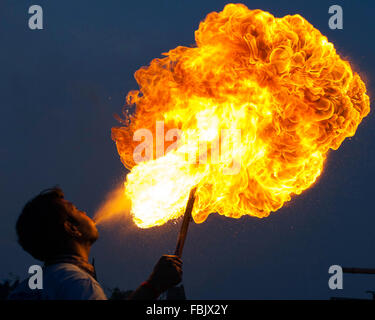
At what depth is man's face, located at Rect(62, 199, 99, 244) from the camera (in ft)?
12.6

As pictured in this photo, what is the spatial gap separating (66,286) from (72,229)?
2.77ft

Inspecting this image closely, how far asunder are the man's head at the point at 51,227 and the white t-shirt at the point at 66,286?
262 mm

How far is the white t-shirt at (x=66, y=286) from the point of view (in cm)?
291

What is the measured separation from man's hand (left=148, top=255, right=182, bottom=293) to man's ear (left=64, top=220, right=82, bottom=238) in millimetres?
736

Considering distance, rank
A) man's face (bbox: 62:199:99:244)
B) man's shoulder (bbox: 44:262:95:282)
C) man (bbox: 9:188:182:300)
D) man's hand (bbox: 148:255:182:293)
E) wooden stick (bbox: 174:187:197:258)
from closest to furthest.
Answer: man's shoulder (bbox: 44:262:95:282), man (bbox: 9:188:182:300), man's hand (bbox: 148:255:182:293), man's face (bbox: 62:199:99:244), wooden stick (bbox: 174:187:197:258)

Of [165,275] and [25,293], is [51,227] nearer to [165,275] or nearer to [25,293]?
[25,293]

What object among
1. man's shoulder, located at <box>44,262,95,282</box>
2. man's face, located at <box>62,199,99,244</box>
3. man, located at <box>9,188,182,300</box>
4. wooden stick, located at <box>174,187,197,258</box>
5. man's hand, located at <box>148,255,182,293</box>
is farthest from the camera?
wooden stick, located at <box>174,187,197,258</box>

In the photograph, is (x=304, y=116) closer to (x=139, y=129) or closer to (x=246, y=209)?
(x=246, y=209)

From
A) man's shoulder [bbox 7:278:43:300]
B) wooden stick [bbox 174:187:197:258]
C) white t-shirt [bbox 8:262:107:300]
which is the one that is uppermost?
wooden stick [bbox 174:187:197:258]

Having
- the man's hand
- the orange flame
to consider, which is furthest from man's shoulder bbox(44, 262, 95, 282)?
the orange flame

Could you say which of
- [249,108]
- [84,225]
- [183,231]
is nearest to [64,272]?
[84,225]

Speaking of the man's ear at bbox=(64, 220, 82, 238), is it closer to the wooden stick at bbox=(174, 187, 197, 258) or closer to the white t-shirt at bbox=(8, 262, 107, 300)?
the white t-shirt at bbox=(8, 262, 107, 300)

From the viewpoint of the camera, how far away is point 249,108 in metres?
6.16

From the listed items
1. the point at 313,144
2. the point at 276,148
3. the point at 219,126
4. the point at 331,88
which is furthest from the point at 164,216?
the point at 331,88
